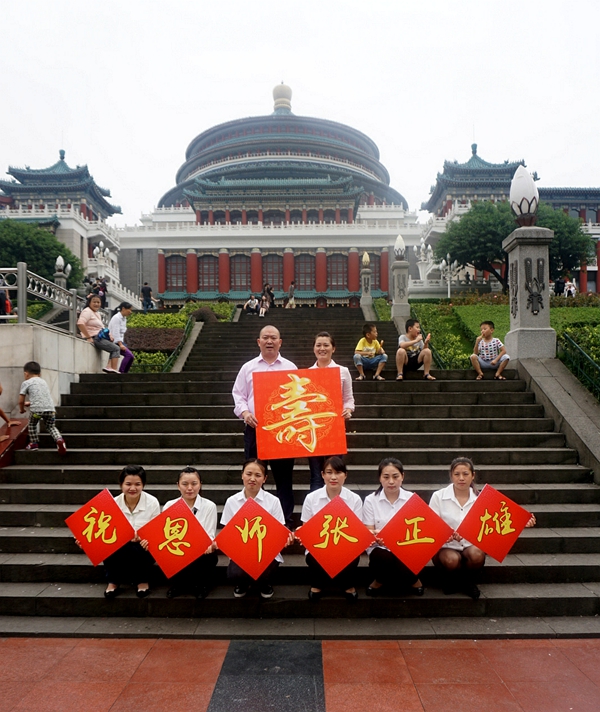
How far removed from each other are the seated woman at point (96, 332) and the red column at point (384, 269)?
3684 centimetres

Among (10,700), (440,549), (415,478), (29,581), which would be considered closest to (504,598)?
(440,549)

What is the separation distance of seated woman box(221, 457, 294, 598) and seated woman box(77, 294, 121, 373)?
224 inches

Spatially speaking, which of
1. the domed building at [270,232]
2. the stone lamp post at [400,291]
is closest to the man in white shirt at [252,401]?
the stone lamp post at [400,291]

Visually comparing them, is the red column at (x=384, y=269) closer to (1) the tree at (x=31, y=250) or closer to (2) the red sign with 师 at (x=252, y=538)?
(1) the tree at (x=31, y=250)

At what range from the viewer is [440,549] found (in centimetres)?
441

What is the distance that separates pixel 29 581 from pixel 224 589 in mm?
1751

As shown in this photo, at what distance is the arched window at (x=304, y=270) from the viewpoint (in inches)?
1793

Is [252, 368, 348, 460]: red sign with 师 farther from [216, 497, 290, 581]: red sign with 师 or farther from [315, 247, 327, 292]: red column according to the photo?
[315, 247, 327, 292]: red column

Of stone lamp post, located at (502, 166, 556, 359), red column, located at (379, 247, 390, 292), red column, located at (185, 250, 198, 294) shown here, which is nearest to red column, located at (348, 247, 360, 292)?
red column, located at (379, 247, 390, 292)

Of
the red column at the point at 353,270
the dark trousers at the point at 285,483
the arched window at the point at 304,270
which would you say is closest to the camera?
the dark trousers at the point at 285,483

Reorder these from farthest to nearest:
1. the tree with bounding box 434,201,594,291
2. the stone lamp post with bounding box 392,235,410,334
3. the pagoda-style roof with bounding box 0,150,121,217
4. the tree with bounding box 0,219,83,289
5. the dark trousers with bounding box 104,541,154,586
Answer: the pagoda-style roof with bounding box 0,150,121,217, the tree with bounding box 0,219,83,289, the tree with bounding box 434,201,594,291, the stone lamp post with bounding box 392,235,410,334, the dark trousers with bounding box 104,541,154,586

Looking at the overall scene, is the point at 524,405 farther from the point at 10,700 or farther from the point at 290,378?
the point at 10,700

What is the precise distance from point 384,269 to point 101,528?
41.9 metres

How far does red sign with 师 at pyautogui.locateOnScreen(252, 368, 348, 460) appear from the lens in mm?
4906
